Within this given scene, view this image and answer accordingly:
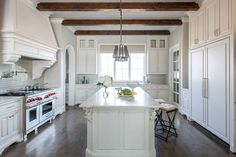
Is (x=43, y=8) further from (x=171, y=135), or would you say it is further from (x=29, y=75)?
(x=171, y=135)

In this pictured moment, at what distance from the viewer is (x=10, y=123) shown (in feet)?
11.2

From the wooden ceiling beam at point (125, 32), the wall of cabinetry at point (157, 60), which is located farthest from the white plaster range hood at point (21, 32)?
the wall of cabinetry at point (157, 60)

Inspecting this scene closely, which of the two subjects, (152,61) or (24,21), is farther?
(152,61)

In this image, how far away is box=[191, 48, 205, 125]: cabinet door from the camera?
14.8ft

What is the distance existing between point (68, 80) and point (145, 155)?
5717mm

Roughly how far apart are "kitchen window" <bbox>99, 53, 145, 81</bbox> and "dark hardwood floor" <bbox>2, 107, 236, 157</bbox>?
3961 millimetres

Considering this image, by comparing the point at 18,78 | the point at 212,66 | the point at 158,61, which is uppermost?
the point at 158,61

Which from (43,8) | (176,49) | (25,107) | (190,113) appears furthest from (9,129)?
(176,49)

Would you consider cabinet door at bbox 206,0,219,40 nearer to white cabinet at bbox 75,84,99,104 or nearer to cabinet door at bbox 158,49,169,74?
cabinet door at bbox 158,49,169,74

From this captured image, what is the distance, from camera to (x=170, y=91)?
25.2 feet

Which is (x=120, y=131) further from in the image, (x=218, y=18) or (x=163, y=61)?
(x=163, y=61)

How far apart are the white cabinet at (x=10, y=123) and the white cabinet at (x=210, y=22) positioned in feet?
13.3

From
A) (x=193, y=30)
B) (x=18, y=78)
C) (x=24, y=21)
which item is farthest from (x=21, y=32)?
(x=193, y=30)

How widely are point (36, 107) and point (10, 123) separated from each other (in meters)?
0.86
